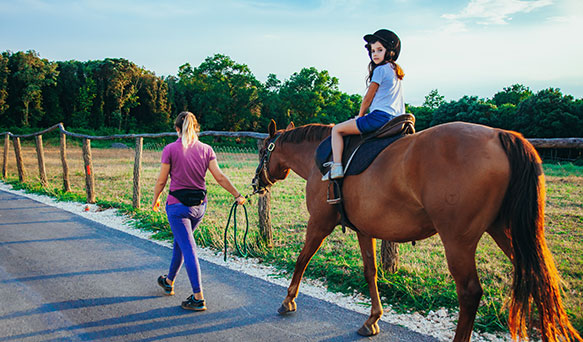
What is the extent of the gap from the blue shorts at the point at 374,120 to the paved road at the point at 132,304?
1903 millimetres

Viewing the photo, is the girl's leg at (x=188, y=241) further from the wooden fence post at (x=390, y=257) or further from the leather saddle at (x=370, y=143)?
the wooden fence post at (x=390, y=257)

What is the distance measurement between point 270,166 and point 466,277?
2786 millimetres

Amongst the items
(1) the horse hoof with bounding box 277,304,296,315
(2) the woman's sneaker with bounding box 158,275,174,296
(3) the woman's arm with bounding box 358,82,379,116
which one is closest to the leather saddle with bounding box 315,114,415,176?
(3) the woman's arm with bounding box 358,82,379,116

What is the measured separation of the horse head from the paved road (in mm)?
1264

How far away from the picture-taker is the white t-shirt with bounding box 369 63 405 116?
332 cm

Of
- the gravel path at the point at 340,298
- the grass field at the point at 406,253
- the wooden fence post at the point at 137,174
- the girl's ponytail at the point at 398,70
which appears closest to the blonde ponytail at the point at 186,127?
the gravel path at the point at 340,298

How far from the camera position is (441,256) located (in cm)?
Answer: 546

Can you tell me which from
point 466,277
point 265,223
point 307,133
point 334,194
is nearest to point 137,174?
point 265,223

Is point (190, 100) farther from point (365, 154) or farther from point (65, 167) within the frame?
point (365, 154)

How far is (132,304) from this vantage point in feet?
12.8

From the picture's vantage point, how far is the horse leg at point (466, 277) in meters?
2.54

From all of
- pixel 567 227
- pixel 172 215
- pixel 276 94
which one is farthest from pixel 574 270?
pixel 276 94

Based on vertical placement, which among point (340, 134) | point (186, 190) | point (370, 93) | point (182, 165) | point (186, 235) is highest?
point (370, 93)

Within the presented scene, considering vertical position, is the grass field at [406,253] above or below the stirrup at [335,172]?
below
